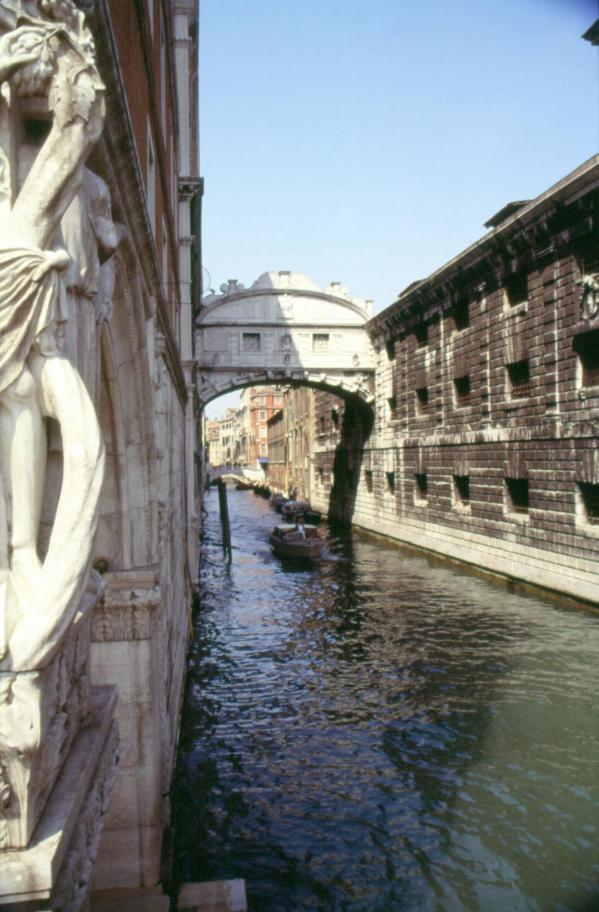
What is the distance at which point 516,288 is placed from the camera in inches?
623

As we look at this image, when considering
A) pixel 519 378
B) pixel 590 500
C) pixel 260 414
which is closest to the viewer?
pixel 590 500

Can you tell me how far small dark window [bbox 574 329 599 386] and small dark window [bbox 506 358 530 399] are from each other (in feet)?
6.44

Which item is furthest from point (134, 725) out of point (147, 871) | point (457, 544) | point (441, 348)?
point (441, 348)

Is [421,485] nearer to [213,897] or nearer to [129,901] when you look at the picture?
[213,897]

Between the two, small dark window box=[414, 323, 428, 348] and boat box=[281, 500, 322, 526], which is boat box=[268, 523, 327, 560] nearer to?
small dark window box=[414, 323, 428, 348]

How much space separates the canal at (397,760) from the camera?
542 centimetres

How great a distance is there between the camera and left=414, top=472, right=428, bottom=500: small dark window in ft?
70.0

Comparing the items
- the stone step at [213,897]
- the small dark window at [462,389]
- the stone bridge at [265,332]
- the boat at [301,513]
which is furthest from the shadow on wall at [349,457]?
the stone step at [213,897]

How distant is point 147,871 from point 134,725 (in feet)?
2.93

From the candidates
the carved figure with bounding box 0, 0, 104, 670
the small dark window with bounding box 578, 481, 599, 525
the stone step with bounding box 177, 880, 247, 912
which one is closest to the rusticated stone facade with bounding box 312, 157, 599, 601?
the small dark window with bounding box 578, 481, 599, 525

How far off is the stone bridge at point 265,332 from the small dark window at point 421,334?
3.59 m

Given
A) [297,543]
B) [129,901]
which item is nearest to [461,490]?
[297,543]

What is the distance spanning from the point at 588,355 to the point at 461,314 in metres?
5.94

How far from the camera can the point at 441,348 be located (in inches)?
776
